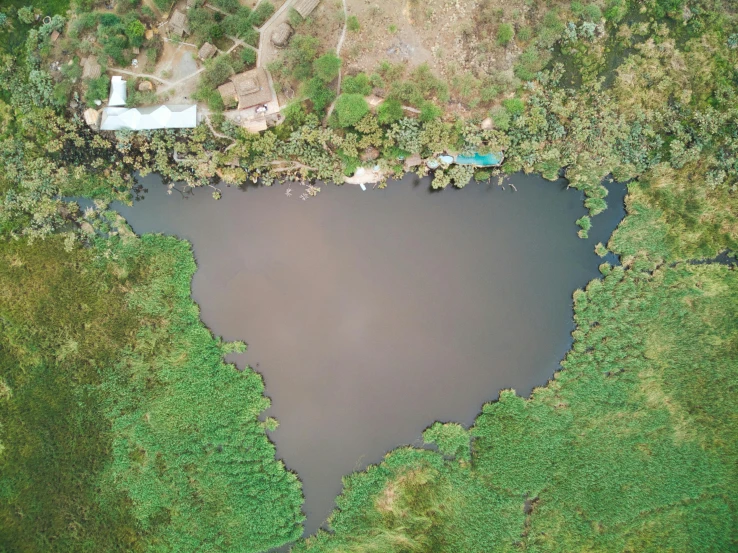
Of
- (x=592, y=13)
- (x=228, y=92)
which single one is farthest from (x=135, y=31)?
(x=592, y=13)

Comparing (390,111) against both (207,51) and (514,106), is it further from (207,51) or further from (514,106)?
(207,51)

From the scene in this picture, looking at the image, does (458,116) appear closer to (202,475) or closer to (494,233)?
(494,233)

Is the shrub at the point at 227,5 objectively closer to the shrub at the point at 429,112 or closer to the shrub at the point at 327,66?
the shrub at the point at 327,66

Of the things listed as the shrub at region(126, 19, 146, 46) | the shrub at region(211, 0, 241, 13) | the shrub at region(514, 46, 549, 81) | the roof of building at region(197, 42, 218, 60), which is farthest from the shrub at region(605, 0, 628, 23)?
the shrub at region(126, 19, 146, 46)

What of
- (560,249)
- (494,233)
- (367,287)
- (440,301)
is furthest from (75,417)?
(560,249)

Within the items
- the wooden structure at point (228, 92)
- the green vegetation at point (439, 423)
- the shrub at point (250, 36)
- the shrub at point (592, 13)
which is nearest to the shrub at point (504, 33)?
the green vegetation at point (439, 423)

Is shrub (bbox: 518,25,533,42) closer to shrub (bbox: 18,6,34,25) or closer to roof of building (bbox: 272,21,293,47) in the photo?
roof of building (bbox: 272,21,293,47)
